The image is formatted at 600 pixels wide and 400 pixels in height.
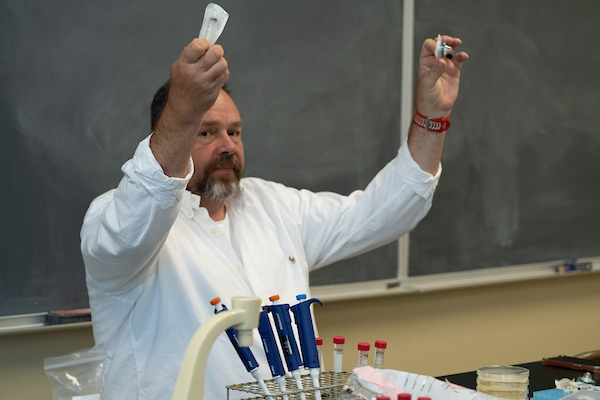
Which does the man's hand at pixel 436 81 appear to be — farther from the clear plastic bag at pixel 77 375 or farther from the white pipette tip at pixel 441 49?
the clear plastic bag at pixel 77 375

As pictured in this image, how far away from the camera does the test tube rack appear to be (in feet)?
2.79

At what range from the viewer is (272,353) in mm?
867

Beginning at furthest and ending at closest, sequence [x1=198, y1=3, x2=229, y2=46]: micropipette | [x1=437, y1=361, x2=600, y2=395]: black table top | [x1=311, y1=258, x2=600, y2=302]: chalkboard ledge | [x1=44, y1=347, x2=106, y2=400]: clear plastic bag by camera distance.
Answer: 1. [x1=311, y1=258, x2=600, y2=302]: chalkboard ledge
2. [x1=437, y1=361, x2=600, y2=395]: black table top
3. [x1=198, y1=3, x2=229, y2=46]: micropipette
4. [x1=44, y1=347, x2=106, y2=400]: clear plastic bag

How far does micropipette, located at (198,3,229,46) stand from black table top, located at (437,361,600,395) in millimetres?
789

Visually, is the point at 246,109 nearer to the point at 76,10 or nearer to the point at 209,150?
the point at 209,150

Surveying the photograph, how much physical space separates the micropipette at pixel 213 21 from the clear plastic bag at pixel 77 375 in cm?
52

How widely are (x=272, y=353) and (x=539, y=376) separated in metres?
0.71

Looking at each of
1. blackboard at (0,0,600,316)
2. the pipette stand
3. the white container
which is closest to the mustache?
blackboard at (0,0,600,316)

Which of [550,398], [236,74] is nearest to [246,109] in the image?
[236,74]

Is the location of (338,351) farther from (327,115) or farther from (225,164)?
(327,115)

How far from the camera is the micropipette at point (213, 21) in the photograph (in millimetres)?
897

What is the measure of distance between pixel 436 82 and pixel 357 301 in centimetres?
96

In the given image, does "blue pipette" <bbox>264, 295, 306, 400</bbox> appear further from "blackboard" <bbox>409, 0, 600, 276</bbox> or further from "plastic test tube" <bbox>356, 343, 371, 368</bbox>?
"blackboard" <bbox>409, 0, 600, 276</bbox>

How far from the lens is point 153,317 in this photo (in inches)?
53.6
